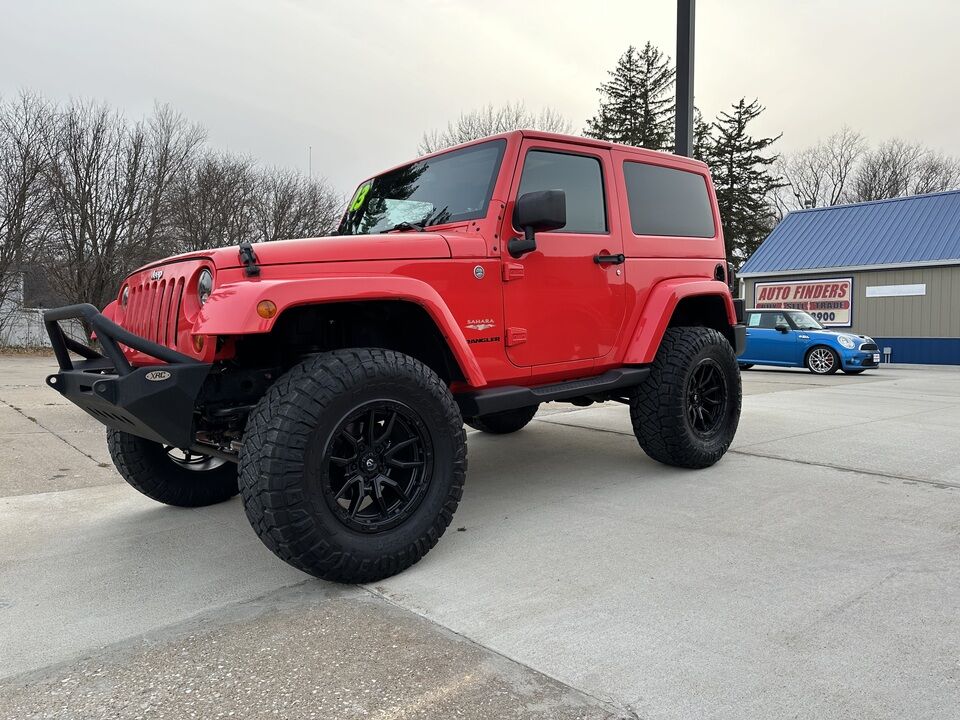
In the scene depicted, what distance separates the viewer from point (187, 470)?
394 centimetres

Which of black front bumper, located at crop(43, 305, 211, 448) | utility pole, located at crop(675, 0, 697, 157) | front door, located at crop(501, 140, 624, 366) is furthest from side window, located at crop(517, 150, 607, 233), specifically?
utility pole, located at crop(675, 0, 697, 157)

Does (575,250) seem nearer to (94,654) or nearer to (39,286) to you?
(94,654)

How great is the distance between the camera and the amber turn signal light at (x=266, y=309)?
8.32 feet

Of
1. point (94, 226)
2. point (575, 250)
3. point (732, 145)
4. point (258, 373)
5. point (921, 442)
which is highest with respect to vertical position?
point (732, 145)

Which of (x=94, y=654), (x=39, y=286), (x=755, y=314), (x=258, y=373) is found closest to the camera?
(x=94, y=654)

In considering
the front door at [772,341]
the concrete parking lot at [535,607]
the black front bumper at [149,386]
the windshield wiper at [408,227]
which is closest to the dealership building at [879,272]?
the front door at [772,341]

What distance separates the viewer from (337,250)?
9.49 feet

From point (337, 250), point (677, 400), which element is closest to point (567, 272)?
point (677, 400)

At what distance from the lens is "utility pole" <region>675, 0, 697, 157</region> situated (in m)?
6.89

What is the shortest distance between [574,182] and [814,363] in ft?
40.2

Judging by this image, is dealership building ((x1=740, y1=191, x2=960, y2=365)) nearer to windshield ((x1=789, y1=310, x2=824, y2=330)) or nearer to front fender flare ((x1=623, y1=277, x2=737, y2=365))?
windshield ((x1=789, y1=310, x2=824, y2=330))

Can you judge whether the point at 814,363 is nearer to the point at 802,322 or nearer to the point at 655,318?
the point at 802,322

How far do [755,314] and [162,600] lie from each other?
48.3 feet

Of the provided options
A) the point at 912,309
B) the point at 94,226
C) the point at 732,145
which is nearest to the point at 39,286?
the point at 94,226
